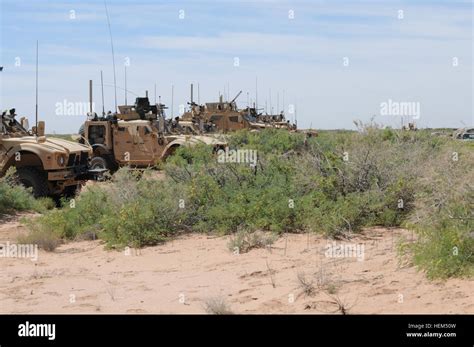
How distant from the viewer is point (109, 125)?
2334 cm

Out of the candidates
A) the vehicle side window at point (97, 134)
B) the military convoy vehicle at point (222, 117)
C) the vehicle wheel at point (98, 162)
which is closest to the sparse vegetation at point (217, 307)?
the vehicle wheel at point (98, 162)

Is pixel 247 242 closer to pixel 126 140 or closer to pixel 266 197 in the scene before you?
pixel 266 197

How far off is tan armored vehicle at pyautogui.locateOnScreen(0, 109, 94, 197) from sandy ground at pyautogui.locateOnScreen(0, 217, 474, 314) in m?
5.02

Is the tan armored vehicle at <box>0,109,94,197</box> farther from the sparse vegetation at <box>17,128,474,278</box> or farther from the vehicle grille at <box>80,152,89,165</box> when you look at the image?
the sparse vegetation at <box>17,128,474,278</box>

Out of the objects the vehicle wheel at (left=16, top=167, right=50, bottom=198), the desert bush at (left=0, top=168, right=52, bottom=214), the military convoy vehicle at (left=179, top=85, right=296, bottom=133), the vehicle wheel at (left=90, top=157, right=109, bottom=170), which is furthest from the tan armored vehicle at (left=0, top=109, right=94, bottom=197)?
the military convoy vehicle at (left=179, top=85, right=296, bottom=133)

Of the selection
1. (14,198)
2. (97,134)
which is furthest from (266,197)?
(97,134)

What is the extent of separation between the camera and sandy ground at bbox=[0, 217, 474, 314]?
752 centimetres

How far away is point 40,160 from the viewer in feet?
54.3

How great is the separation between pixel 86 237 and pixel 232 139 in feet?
23.9

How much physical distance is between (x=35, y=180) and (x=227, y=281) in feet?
29.1

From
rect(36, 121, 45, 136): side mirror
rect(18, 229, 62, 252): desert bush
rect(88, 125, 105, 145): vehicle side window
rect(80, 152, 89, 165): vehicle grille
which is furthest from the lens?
rect(88, 125, 105, 145): vehicle side window

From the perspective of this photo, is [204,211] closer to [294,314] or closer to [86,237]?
[86,237]
